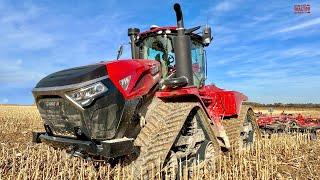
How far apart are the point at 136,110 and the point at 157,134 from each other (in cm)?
48

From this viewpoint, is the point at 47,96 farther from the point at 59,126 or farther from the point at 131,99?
the point at 131,99

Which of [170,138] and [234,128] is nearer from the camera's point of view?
[170,138]

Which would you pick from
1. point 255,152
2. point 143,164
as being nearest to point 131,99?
point 143,164

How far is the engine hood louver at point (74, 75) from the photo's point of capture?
560 cm

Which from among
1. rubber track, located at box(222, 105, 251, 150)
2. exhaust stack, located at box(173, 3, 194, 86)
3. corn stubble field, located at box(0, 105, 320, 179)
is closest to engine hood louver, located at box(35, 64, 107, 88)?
corn stubble field, located at box(0, 105, 320, 179)

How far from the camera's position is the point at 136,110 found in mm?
6102

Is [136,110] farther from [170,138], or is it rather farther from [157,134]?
[170,138]

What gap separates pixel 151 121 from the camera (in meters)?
6.22

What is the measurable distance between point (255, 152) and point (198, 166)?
9.46ft

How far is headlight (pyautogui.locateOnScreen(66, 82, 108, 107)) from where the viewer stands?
5488 millimetres

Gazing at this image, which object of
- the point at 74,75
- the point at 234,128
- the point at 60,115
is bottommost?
the point at 234,128

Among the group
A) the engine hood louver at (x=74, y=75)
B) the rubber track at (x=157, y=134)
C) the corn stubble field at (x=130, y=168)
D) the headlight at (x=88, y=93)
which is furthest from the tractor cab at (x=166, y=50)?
the headlight at (x=88, y=93)

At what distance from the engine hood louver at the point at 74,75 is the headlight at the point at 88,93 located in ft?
0.42

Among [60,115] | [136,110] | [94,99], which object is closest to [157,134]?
[136,110]
